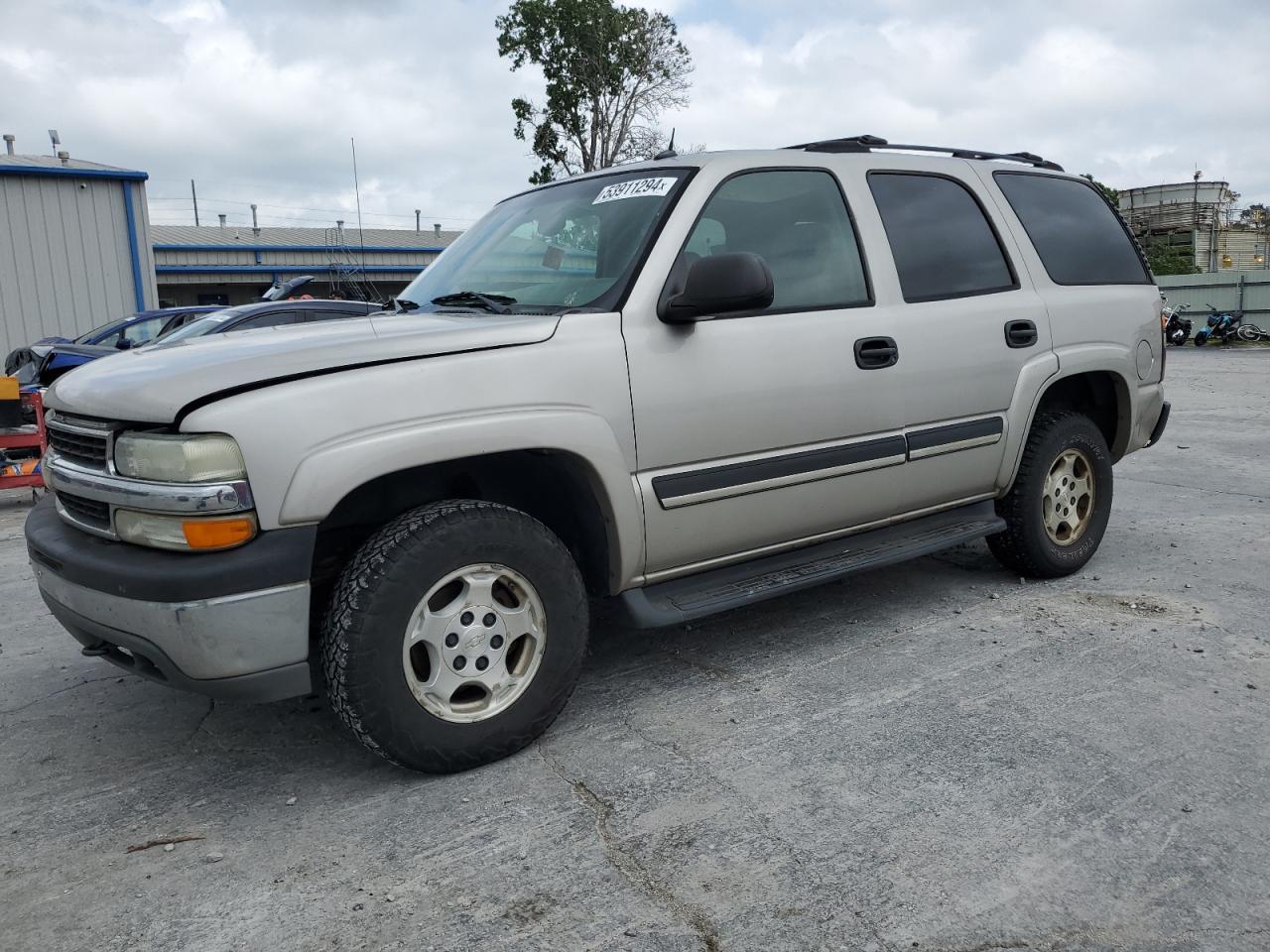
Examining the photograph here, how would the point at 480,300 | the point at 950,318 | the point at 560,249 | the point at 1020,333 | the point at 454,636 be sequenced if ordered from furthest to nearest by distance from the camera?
1. the point at 1020,333
2. the point at 950,318
3. the point at 560,249
4. the point at 480,300
5. the point at 454,636

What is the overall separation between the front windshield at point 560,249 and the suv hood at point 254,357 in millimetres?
213

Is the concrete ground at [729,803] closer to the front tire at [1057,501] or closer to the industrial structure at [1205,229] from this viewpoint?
the front tire at [1057,501]

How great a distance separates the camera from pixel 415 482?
301 centimetres

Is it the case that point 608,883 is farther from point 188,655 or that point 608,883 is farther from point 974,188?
point 974,188

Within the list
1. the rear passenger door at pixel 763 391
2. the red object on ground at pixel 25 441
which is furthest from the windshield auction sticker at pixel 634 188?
the red object on ground at pixel 25 441

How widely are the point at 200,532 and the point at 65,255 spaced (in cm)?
1690

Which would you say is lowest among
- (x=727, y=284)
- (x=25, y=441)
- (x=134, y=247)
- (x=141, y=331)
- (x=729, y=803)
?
(x=729, y=803)

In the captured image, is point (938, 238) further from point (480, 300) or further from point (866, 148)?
point (480, 300)

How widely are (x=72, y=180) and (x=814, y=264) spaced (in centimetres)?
1668

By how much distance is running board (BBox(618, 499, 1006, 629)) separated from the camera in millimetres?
3273

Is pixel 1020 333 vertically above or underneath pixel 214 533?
above

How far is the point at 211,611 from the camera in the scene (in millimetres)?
2488

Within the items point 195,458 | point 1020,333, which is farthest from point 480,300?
point 1020,333

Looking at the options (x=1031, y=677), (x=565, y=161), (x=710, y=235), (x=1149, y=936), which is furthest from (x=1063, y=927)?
(x=565, y=161)
